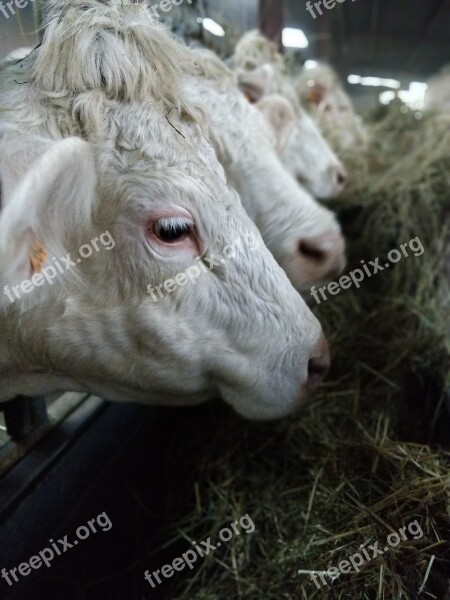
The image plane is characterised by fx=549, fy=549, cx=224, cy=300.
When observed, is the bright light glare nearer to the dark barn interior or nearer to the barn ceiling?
the barn ceiling

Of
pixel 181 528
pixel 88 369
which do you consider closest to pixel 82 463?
pixel 181 528

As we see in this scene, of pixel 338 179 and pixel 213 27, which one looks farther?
pixel 338 179

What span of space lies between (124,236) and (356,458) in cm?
126

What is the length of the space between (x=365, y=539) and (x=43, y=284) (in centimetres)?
118

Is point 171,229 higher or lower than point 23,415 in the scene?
higher

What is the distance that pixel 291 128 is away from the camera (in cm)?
359

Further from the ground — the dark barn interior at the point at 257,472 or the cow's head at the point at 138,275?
the cow's head at the point at 138,275

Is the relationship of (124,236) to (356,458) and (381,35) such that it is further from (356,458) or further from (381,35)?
(381,35)

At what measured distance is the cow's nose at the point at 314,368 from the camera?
1.70 metres

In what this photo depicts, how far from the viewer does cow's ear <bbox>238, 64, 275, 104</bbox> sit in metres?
3.41

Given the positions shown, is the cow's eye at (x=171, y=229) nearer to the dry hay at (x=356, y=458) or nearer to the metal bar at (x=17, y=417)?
the metal bar at (x=17, y=417)

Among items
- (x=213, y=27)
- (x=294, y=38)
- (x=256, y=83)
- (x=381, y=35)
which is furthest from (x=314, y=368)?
(x=381, y=35)

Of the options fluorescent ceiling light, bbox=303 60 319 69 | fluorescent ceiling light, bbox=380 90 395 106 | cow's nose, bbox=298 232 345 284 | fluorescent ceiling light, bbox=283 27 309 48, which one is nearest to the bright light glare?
fluorescent ceiling light, bbox=380 90 395 106

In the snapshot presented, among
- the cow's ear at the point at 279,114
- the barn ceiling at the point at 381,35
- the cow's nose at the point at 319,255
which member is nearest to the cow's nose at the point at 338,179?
the cow's ear at the point at 279,114
